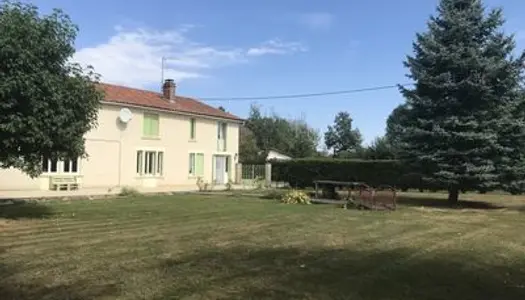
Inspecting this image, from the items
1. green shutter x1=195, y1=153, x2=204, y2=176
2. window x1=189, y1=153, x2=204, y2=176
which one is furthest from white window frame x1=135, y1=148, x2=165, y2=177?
green shutter x1=195, y1=153, x2=204, y2=176

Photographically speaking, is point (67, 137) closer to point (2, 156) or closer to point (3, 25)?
point (2, 156)

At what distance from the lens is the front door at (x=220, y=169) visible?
46312 mm

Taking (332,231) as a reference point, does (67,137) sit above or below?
above

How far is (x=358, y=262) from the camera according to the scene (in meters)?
10.4

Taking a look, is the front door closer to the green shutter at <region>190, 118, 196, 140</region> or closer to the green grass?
the green shutter at <region>190, 118, 196, 140</region>

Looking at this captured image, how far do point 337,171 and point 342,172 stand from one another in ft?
1.51

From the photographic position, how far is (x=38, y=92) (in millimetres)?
16016

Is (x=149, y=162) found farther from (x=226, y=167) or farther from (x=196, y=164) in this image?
(x=226, y=167)

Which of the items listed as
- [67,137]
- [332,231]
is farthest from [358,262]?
[67,137]

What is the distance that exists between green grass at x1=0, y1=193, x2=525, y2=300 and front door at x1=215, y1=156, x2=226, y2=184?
2679 centimetres

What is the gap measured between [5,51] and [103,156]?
69.5 ft

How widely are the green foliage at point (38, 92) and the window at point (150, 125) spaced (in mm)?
21818

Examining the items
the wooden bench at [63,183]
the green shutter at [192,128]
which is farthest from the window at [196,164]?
the wooden bench at [63,183]

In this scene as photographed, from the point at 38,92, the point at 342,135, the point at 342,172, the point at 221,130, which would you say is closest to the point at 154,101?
the point at 221,130
